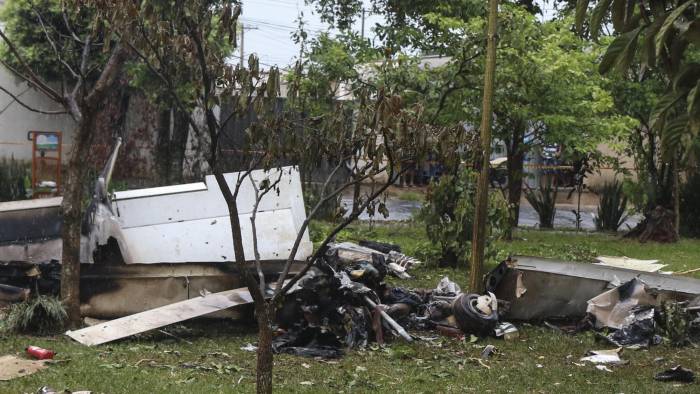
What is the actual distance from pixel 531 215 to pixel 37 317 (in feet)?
60.5

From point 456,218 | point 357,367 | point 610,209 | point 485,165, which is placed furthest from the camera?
point 610,209

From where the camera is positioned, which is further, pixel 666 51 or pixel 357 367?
pixel 357 367

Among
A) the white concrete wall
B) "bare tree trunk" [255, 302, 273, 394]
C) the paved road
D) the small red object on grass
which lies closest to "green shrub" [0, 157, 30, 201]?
the white concrete wall

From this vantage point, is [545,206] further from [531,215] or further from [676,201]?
[531,215]

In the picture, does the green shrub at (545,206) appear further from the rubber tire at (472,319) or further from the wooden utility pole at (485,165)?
the rubber tire at (472,319)

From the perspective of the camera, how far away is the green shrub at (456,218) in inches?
468

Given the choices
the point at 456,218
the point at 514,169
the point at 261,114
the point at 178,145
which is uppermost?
the point at 178,145

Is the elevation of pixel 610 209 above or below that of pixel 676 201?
below

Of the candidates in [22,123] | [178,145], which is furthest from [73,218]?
[22,123]

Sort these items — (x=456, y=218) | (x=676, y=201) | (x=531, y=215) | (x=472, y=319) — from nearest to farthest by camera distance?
(x=472, y=319) < (x=456, y=218) < (x=676, y=201) < (x=531, y=215)

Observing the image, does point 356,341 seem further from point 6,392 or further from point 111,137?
point 111,137

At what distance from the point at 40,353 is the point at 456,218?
644 centimetres

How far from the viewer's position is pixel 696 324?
9008 millimetres

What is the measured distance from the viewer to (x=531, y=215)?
81.4 feet
